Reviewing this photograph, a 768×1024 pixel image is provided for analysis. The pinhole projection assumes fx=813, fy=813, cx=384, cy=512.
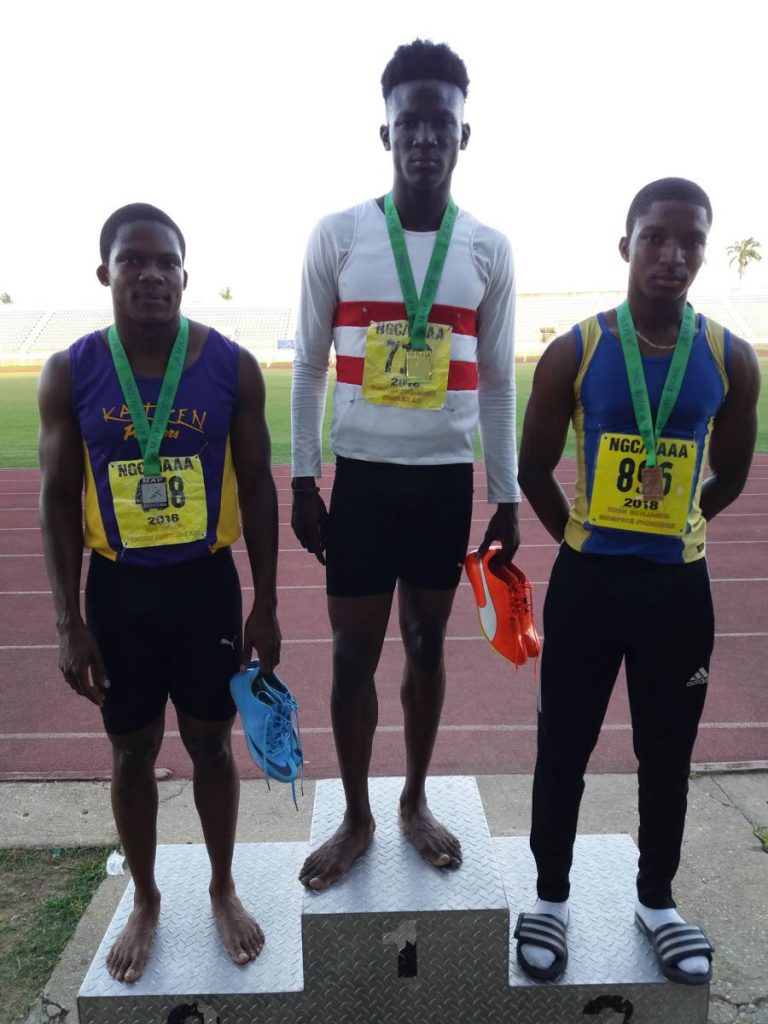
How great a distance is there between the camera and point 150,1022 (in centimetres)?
204

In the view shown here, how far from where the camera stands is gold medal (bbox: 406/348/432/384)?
6.57 feet

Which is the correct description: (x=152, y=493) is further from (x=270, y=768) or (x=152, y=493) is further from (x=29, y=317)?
(x=29, y=317)

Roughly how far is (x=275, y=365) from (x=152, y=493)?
3672 cm

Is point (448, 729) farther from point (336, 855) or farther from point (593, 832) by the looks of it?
point (336, 855)

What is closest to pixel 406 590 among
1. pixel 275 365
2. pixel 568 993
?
pixel 568 993

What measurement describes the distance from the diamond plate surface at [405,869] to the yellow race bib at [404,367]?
1.26 m

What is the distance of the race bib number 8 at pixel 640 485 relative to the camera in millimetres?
1920

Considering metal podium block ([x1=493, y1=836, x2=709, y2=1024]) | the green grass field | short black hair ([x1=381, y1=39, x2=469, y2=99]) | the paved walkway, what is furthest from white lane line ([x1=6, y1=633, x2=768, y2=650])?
the green grass field

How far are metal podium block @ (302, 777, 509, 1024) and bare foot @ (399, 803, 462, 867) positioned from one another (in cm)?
6

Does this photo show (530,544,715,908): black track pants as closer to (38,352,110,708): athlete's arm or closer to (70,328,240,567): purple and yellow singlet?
(70,328,240,567): purple and yellow singlet

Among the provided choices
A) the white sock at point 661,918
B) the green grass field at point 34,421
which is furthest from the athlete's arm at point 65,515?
the green grass field at point 34,421

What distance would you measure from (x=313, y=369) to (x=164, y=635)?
0.78m

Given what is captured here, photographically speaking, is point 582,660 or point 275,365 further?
point 275,365

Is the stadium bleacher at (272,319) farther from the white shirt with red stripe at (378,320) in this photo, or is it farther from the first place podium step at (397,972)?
the first place podium step at (397,972)
